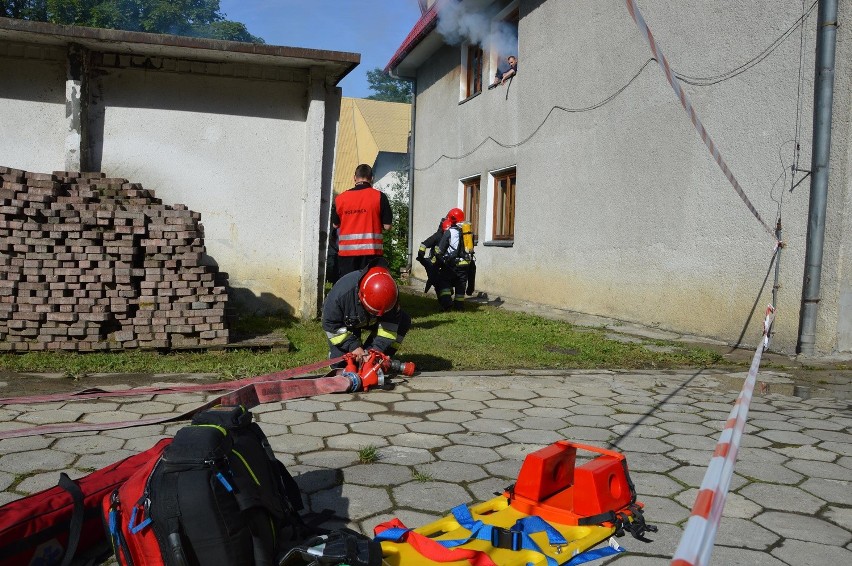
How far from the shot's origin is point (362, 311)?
552 centimetres

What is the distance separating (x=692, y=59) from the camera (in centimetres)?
880

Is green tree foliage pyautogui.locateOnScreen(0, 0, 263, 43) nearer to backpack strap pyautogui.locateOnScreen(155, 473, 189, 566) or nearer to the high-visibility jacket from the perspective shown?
the high-visibility jacket

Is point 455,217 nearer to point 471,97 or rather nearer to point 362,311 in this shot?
point 471,97

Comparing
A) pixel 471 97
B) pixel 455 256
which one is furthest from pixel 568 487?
pixel 471 97

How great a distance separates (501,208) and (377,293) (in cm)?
993

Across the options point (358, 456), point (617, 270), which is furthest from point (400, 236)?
point (358, 456)

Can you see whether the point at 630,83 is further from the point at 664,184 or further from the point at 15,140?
the point at 15,140

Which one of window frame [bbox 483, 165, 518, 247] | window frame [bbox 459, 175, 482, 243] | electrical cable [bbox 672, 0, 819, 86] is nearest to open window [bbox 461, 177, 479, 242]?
window frame [bbox 459, 175, 482, 243]

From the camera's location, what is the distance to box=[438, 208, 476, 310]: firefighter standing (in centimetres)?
1149

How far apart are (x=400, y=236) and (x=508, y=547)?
19.0 m

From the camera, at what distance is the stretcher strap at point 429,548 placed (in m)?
2.45

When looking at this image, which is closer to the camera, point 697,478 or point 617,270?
point 697,478

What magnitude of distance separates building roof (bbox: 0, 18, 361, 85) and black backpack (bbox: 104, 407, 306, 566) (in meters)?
6.53

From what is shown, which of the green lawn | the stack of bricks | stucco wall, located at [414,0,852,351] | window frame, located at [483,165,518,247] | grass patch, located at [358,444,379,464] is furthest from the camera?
window frame, located at [483,165,518,247]
